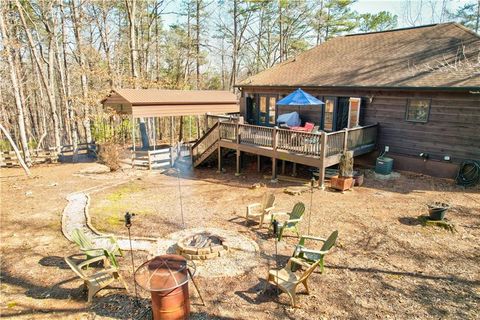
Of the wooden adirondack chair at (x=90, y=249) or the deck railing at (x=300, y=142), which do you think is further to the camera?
the deck railing at (x=300, y=142)

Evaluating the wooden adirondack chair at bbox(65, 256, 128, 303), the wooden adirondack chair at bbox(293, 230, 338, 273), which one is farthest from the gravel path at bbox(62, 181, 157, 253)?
the wooden adirondack chair at bbox(293, 230, 338, 273)

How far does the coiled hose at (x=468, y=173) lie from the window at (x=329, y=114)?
5.60m

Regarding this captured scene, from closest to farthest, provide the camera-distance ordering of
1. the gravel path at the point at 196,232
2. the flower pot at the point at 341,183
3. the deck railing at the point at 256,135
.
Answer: the gravel path at the point at 196,232
the flower pot at the point at 341,183
the deck railing at the point at 256,135

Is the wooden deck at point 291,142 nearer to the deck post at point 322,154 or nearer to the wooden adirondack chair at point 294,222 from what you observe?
the deck post at point 322,154

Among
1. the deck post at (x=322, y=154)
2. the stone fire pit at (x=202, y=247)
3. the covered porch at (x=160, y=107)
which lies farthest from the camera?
the covered porch at (x=160, y=107)

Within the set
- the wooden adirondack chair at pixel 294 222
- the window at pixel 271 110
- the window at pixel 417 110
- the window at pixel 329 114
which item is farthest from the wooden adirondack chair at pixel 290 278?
the window at pixel 271 110

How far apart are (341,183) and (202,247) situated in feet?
19.5

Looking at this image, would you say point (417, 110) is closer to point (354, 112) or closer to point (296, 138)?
point (354, 112)

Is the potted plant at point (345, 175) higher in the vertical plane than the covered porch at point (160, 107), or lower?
lower

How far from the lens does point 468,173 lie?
35.2 ft

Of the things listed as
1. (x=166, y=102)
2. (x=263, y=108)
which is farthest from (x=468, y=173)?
(x=166, y=102)

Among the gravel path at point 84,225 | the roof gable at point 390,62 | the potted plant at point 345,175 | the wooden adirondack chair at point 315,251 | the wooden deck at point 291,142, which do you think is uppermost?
the roof gable at point 390,62

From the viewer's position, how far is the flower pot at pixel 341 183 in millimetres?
10461

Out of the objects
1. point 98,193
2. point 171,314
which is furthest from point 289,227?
point 98,193
